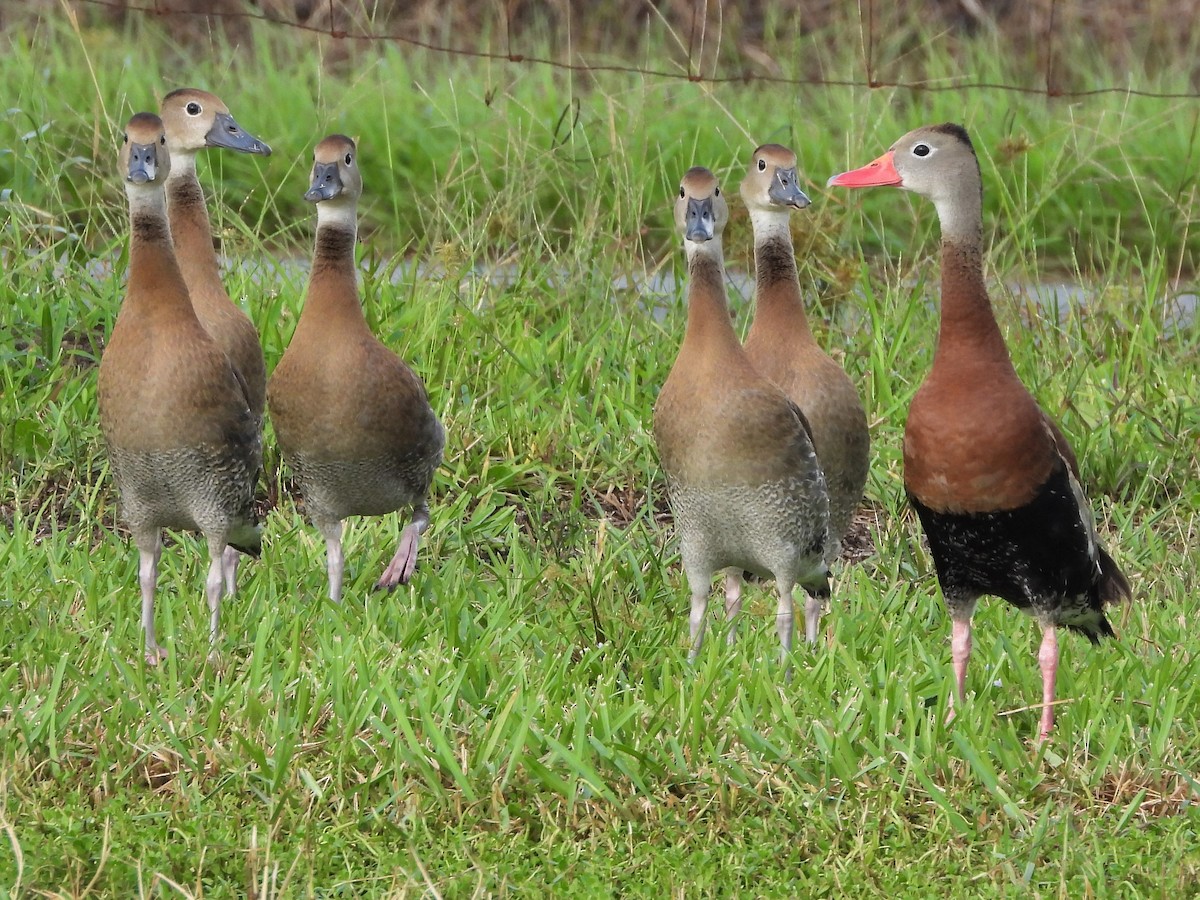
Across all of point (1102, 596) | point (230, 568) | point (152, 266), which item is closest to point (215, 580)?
point (230, 568)

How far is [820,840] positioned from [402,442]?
1611 millimetres

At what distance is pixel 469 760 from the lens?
3.67m

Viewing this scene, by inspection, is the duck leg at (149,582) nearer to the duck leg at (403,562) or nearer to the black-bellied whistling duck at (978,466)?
the duck leg at (403,562)

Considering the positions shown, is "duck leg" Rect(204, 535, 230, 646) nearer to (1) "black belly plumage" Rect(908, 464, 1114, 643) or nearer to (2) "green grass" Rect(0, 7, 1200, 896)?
(2) "green grass" Rect(0, 7, 1200, 896)

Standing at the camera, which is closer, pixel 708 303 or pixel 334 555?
pixel 708 303

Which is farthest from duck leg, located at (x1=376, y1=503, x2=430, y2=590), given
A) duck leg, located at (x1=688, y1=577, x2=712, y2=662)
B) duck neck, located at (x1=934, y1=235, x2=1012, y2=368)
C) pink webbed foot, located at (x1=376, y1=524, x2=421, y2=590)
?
duck neck, located at (x1=934, y1=235, x2=1012, y2=368)

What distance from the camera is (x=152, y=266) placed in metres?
4.32

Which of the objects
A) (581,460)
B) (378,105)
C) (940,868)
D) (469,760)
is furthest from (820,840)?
(378,105)

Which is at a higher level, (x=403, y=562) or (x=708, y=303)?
(x=708, y=303)

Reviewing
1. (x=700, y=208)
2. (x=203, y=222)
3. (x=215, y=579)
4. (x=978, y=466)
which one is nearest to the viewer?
(x=978, y=466)

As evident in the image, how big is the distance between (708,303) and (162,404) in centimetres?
126

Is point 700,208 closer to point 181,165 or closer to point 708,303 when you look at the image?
point 708,303

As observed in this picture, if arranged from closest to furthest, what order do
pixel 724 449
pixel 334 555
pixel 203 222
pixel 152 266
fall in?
pixel 724 449
pixel 152 266
pixel 334 555
pixel 203 222

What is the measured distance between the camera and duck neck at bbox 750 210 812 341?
14.9 feet
